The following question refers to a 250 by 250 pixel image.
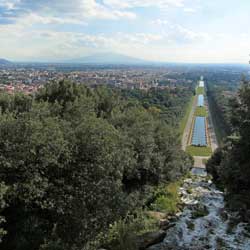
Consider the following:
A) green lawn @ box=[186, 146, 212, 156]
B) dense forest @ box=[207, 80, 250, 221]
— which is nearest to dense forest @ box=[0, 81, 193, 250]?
dense forest @ box=[207, 80, 250, 221]

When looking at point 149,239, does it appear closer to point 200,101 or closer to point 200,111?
point 200,111

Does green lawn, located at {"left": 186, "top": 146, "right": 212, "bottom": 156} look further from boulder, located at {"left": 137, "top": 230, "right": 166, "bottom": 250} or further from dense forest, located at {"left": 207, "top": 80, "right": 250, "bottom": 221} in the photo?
dense forest, located at {"left": 207, "top": 80, "right": 250, "bottom": 221}

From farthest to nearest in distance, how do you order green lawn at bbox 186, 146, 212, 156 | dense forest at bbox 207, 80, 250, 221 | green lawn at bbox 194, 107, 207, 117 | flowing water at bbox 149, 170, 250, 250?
green lawn at bbox 194, 107, 207, 117 → green lawn at bbox 186, 146, 212, 156 → flowing water at bbox 149, 170, 250, 250 → dense forest at bbox 207, 80, 250, 221

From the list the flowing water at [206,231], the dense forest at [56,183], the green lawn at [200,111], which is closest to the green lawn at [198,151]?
the flowing water at [206,231]

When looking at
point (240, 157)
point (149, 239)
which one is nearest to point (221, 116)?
point (149, 239)

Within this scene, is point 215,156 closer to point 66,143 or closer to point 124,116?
point 124,116

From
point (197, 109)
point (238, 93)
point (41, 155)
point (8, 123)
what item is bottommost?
point (197, 109)

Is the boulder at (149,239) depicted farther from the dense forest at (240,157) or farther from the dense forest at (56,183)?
the dense forest at (240,157)

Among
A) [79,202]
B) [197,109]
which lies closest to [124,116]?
[79,202]
